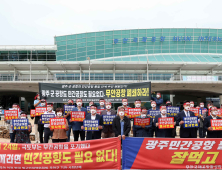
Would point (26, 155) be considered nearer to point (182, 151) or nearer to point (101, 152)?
point (101, 152)

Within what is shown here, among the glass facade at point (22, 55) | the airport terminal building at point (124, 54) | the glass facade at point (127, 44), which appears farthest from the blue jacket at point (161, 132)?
the glass facade at point (22, 55)

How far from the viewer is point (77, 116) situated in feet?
23.1

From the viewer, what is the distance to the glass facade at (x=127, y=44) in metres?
41.9

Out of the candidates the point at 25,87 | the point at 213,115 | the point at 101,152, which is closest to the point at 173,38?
the point at 25,87

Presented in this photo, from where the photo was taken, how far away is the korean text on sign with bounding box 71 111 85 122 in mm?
7008

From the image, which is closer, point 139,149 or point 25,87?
point 139,149

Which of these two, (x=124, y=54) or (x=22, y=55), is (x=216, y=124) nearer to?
(x=124, y=54)

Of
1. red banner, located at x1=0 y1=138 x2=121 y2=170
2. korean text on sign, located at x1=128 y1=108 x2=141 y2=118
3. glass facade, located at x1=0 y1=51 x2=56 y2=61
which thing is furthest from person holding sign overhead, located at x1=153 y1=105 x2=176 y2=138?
glass facade, located at x1=0 y1=51 x2=56 y2=61

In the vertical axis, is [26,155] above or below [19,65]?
below

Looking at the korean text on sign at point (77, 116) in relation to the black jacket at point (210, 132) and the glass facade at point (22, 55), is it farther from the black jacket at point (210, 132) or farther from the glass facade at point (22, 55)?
the glass facade at point (22, 55)

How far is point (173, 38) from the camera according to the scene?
42562 millimetres

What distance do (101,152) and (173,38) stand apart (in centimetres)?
4177

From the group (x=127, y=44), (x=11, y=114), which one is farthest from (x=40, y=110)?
(x=127, y=44)

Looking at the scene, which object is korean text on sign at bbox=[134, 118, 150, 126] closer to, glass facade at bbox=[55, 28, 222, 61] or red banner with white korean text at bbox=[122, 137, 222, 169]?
red banner with white korean text at bbox=[122, 137, 222, 169]
